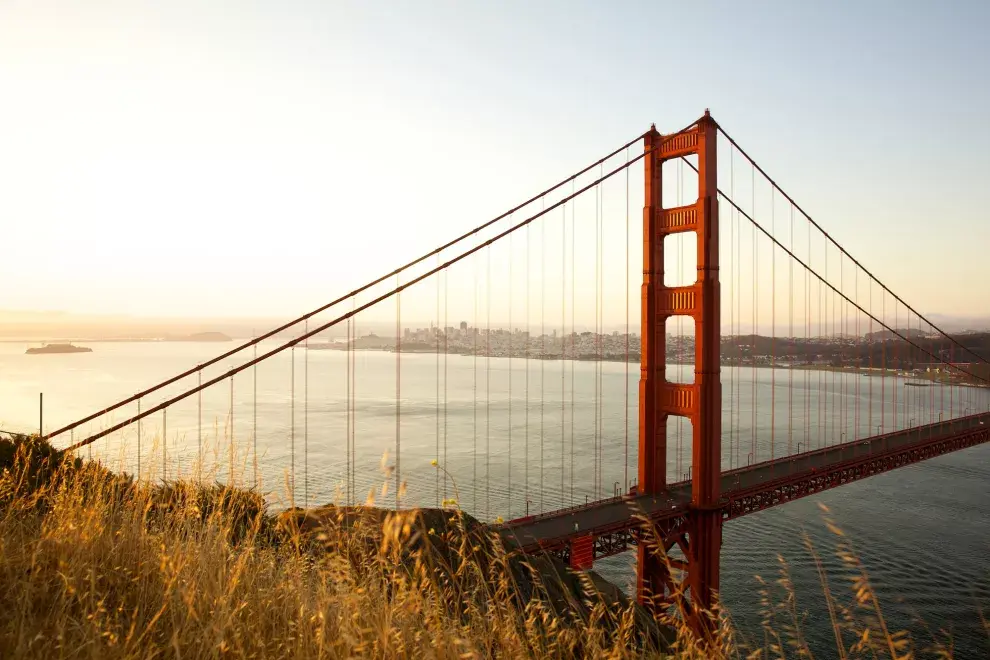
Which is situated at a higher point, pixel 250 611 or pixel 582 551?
pixel 250 611

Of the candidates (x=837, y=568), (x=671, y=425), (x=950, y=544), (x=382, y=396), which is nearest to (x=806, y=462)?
(x=837, y=568)

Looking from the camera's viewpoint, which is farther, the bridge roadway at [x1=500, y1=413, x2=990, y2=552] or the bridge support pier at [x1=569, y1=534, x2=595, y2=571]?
the bridge roadway at [x1=500, y1=413, x2=990, y2=552]

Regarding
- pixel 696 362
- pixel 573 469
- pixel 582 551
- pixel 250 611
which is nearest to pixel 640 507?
pixel 250 611

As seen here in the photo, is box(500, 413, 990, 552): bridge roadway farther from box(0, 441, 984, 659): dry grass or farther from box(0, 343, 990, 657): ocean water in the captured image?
box(0, 441, 984, 659): dry grass

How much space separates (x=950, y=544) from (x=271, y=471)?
48.6 meters

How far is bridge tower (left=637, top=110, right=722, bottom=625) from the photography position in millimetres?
18391

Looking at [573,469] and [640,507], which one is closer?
[640,507]

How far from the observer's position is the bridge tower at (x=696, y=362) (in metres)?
18.4

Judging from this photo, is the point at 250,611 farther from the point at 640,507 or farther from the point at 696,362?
the point at 696,362

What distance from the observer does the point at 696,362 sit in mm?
19234

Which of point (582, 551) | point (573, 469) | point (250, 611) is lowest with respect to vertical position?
point (573, 469)

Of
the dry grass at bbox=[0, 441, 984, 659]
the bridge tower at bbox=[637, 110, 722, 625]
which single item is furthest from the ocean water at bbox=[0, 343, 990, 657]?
the bridge tower at bbox=[637, 110, 722, 625]

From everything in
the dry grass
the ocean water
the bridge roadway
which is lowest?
the ocean water

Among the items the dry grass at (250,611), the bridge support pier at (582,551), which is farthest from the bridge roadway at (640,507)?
the dry grass at (250,611)
